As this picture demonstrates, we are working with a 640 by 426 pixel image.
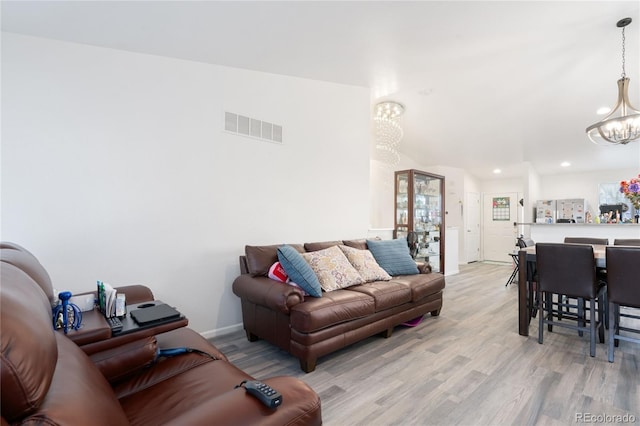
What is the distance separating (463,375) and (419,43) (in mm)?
3006

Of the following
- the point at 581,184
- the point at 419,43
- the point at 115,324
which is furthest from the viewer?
Answer: the point at 581,184

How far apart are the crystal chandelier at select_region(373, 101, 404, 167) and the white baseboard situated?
12.8 feet

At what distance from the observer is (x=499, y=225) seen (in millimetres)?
8070

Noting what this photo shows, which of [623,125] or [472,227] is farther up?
[623,125]

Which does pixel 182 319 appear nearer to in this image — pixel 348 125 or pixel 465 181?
pixel 348 125

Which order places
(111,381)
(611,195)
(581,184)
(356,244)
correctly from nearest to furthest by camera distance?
(111,381), (356,244), (611,195), (581,184)

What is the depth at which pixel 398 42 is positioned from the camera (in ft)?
9.68

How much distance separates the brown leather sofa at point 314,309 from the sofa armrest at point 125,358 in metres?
1.03

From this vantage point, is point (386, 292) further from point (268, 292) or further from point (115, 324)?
point (115, 324)

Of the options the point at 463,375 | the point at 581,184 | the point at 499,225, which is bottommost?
the point at 463,375

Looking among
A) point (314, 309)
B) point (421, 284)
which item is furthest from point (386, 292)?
point (314, 309)

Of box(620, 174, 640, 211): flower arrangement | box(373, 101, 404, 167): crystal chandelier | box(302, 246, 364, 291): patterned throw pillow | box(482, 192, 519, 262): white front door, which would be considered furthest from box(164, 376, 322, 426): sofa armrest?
box(482, 192, 519, 262): white front door

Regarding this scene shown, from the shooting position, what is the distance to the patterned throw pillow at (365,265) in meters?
3.14

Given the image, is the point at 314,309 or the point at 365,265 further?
the point at 365,265
